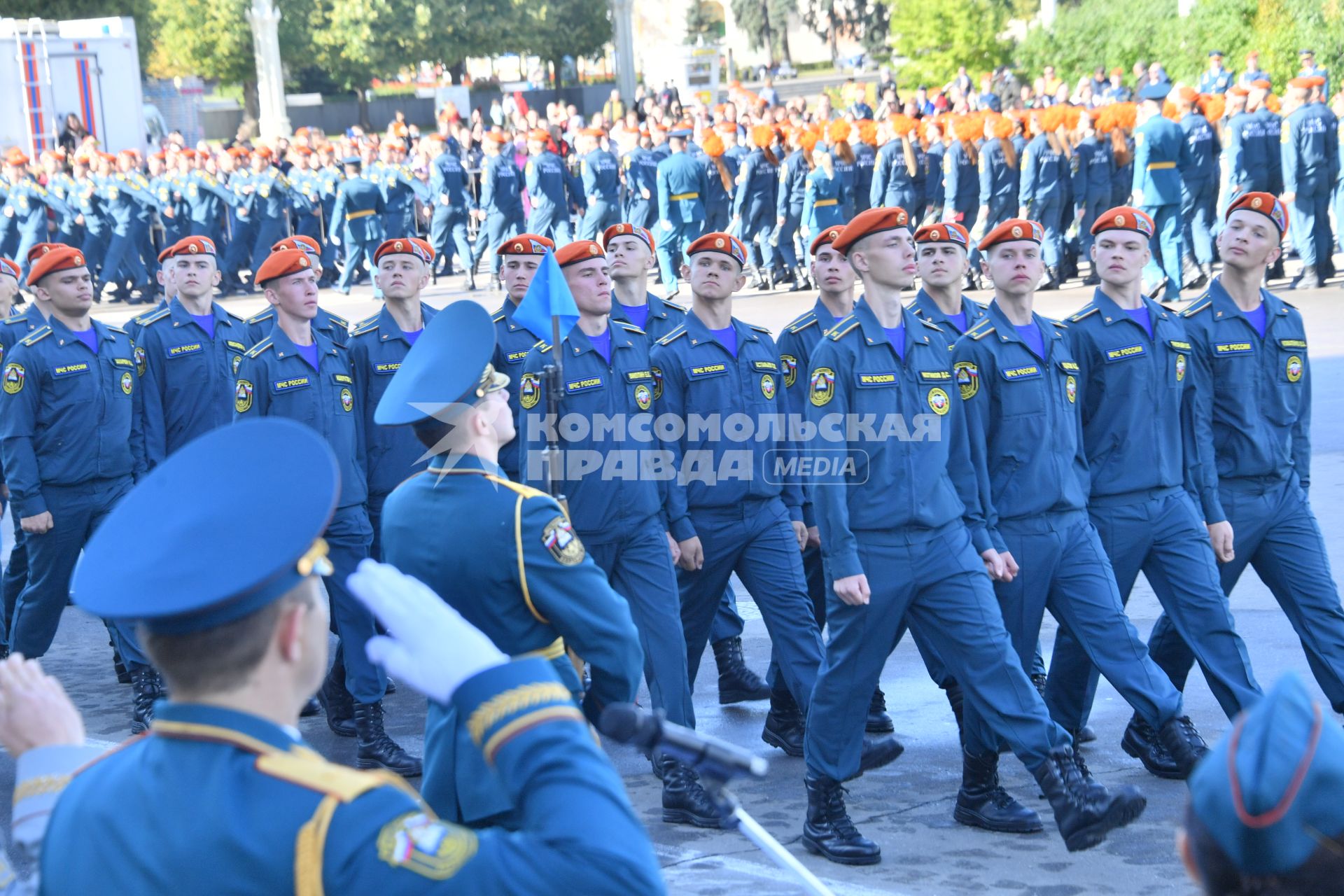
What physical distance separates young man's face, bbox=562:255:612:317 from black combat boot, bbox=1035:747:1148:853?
2.66 metres

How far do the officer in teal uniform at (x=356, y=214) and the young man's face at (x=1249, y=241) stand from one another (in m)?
16.0

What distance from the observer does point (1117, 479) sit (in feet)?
19.7

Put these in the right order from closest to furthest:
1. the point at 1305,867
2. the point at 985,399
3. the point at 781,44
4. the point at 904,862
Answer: the point at 1305,867 < the point at 904,862 < the point at 985,399 < the point at 781,44

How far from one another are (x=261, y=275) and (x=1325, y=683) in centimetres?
469

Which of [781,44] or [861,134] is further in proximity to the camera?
[781,44]

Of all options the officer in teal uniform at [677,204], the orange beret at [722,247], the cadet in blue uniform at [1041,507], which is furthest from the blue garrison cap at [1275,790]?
the officer in teal uniform at [677,204]

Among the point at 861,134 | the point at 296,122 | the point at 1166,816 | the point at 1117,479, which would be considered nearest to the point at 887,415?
the point at 1117,479

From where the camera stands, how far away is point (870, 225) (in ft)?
18.9

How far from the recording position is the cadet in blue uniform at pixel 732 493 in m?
6.29

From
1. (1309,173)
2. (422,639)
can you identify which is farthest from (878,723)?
(1309,173)

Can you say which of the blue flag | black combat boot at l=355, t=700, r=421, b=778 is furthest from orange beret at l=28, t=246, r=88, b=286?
the blue flag

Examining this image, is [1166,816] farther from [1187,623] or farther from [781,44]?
[781,44]

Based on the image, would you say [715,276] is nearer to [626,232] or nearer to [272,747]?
[626,232]

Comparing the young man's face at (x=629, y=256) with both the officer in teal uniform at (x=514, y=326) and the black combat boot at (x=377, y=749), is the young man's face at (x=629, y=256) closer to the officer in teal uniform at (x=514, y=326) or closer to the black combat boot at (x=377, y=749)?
the officer in teal uniform at (x=514, y=326)
